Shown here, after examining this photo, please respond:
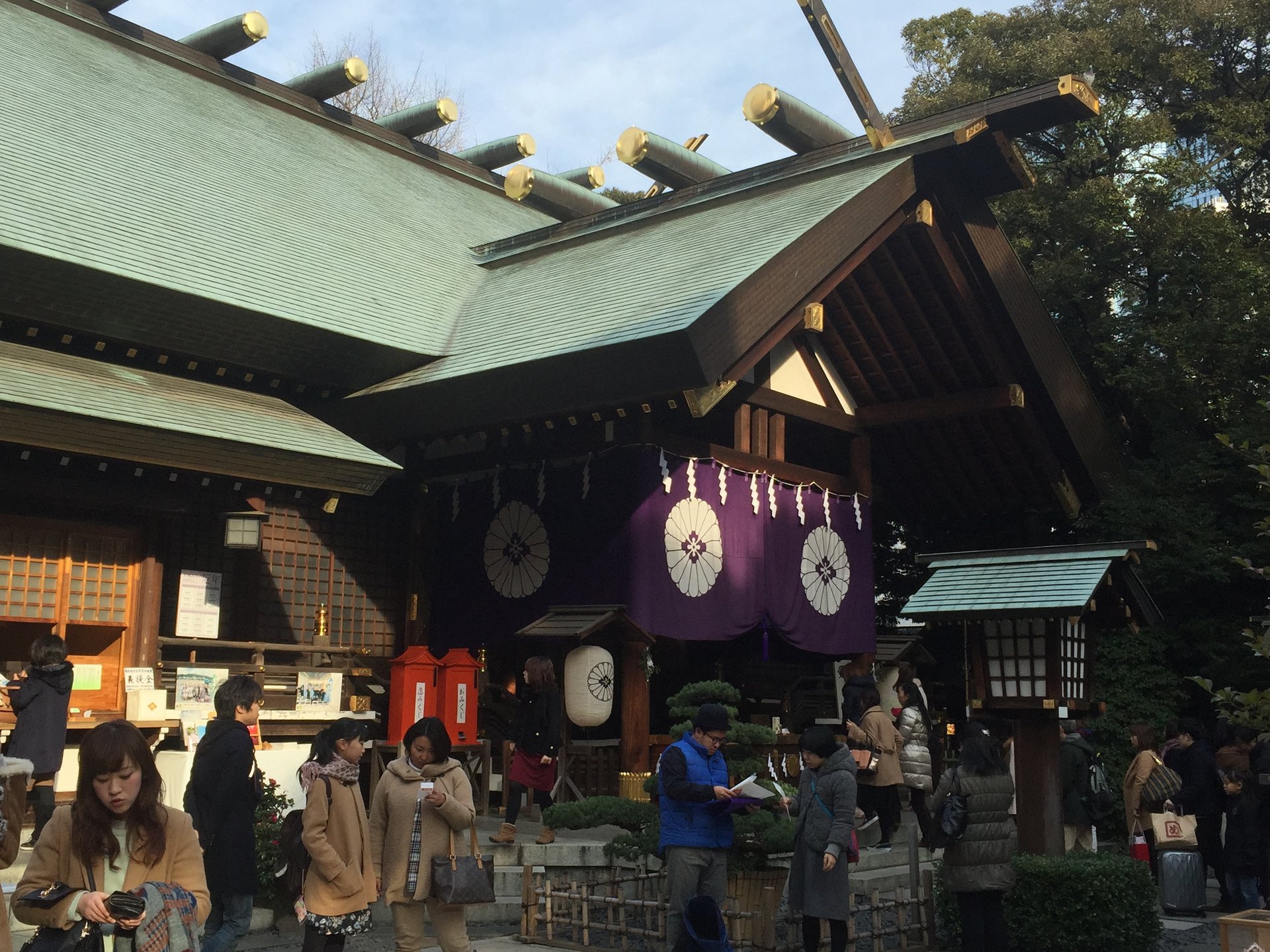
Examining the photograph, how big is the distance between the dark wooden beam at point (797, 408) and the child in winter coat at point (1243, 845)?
6.32 metres

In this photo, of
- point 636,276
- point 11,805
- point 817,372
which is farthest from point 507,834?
point 817,372

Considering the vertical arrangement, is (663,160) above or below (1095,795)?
above

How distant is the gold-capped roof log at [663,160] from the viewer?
54.0ft

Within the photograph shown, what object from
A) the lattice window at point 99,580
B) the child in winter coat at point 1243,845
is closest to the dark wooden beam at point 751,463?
the lattice window at point 99,580

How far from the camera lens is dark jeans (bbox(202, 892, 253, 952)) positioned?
597 centimetres

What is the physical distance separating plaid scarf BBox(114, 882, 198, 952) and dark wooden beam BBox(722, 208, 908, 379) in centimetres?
843

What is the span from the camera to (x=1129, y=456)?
16.7 meters

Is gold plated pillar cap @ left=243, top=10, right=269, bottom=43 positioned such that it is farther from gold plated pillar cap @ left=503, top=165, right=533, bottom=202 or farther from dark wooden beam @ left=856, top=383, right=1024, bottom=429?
dark wooden beam @ left=856, top=383, right=1024, bottom=429

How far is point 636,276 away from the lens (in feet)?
45.0

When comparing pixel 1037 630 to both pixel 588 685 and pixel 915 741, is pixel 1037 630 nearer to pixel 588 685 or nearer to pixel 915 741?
pixel 915 741

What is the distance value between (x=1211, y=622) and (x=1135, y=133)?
7.07 meters

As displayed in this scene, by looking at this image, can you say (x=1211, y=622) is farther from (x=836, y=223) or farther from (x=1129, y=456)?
(x=836, y=223)

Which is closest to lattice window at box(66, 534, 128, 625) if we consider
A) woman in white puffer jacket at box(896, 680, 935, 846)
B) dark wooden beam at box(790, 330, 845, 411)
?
woman in white puffer jacket at box(896, 680, 935, 846)

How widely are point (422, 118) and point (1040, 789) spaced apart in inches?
618
